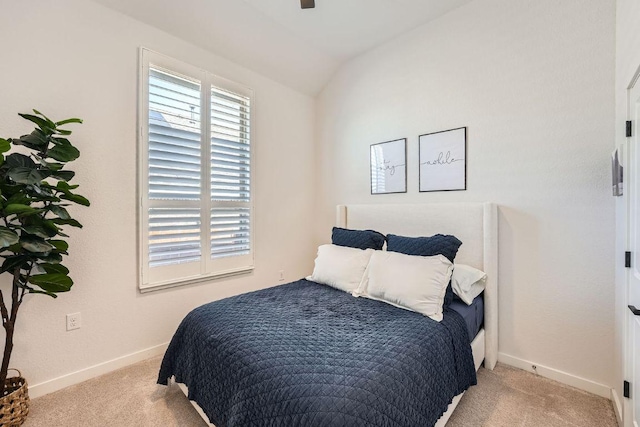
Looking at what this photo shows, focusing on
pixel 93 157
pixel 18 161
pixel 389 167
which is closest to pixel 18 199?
pixel 18 161

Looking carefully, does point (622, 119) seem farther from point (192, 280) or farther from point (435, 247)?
point (192, 280)

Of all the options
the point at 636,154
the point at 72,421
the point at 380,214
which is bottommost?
the point at 72,421

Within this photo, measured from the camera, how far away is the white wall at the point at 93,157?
1.92 m

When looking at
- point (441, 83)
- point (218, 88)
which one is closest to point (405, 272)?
point (441, 83)

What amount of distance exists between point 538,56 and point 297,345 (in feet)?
8.82

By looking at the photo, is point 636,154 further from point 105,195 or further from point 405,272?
point 105,195

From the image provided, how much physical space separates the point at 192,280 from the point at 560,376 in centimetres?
311

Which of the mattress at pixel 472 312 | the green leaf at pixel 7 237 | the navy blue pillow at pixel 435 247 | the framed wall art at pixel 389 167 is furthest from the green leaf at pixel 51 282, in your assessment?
the framed wall art at pixel 389 167

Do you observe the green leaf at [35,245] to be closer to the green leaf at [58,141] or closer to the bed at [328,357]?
the green leaf at [58,141]

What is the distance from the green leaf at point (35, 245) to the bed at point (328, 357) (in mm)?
889

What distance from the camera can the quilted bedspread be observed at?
3.66 ft

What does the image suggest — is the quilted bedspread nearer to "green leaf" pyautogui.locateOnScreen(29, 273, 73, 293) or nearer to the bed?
the bed

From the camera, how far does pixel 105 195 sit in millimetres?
2232

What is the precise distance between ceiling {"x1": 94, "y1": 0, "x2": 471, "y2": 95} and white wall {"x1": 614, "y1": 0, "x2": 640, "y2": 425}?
1.24 m
